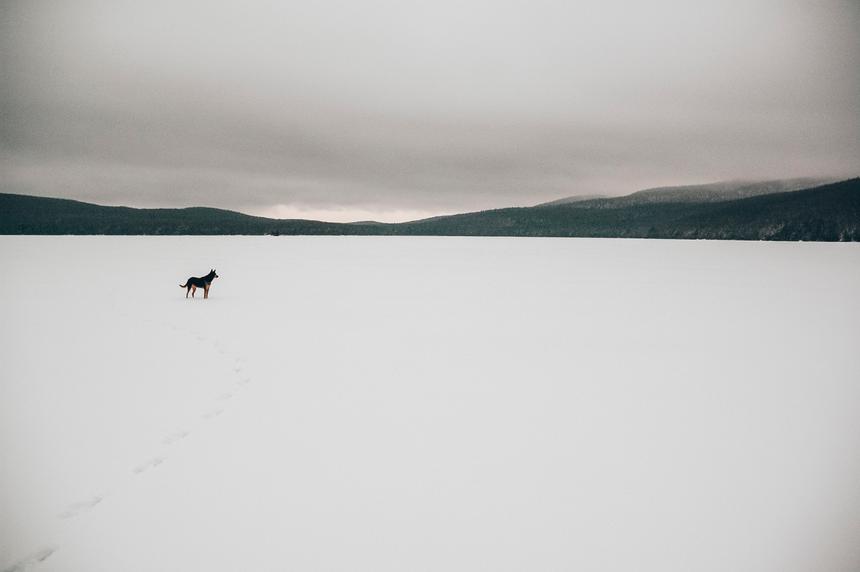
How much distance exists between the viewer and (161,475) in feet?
12.0

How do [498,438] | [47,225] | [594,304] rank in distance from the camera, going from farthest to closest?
[47,225], [594,304], [498,438]

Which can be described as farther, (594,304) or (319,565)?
(594,304)

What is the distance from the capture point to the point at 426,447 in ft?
13.9

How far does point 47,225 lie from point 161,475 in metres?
221

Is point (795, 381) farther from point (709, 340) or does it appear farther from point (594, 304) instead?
point (594, 304)

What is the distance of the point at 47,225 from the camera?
177 meters

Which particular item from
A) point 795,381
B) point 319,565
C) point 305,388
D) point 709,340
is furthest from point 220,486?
point 709,340

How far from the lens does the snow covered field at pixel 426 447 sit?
2979 mm

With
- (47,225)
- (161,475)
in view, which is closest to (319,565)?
(161,475)

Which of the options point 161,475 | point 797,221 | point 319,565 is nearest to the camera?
point 319,565

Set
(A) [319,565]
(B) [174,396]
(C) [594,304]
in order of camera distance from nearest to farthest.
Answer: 1. (A) [319,565]
2. (B) [174,396]
3. (C) [594,304]

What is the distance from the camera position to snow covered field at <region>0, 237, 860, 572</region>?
298cm

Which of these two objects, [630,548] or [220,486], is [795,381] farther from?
[220,486]

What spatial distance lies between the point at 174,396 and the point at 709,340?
8124mm
